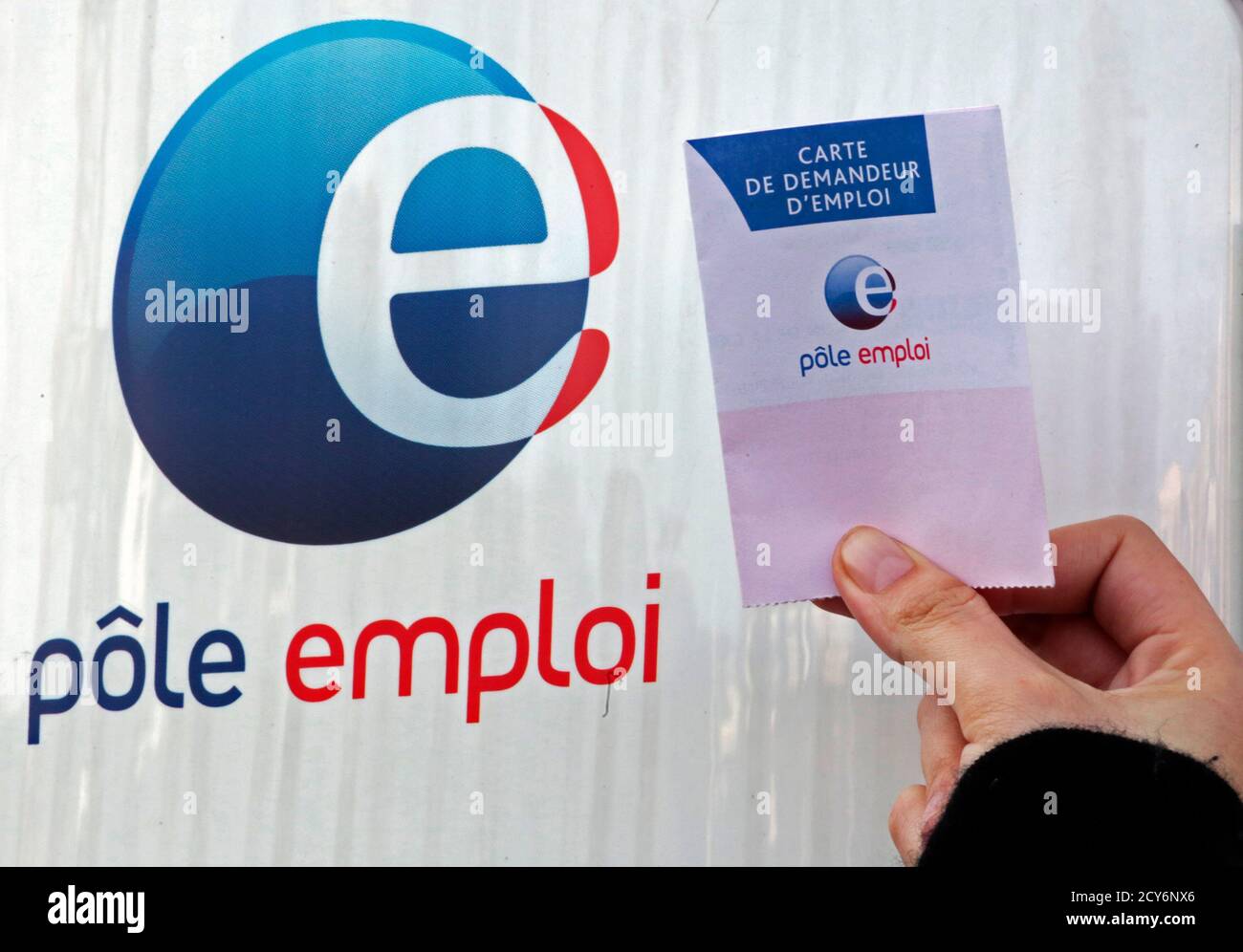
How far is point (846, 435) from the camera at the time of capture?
1026 millimetres

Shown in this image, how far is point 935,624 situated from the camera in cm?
97

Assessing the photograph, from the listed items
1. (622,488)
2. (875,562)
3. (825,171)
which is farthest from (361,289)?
(875,562)

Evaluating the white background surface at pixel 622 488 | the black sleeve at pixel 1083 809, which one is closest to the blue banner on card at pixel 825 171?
the white background surface at pixel 622 488

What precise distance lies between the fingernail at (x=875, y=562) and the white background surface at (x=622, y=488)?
1.03 feet

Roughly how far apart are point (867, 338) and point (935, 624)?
28 centimetres

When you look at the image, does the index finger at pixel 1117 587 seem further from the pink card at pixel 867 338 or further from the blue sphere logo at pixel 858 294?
the blue sphere logo at pixel 858 294

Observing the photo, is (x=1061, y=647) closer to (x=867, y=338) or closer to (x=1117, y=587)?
(x=1117, y=587)

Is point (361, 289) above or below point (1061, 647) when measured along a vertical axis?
above

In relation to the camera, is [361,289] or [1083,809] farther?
[361,289]

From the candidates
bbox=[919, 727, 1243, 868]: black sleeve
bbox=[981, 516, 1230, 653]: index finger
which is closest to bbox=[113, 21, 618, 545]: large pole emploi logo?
bbox=[981, 516, 1230, 653]: index finger

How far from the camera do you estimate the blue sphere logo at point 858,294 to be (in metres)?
1.01

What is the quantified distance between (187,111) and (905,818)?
121 centimetres
